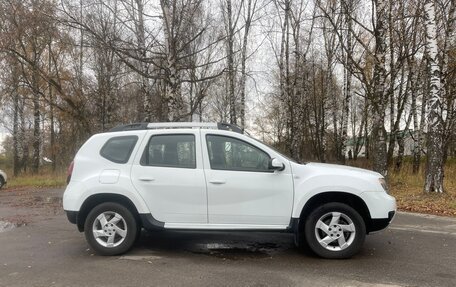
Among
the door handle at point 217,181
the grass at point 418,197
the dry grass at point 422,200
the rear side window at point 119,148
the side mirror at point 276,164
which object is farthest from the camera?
the grass at point 418,197

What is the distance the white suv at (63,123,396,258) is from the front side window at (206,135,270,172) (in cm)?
1

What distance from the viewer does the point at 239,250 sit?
6680 millimetres

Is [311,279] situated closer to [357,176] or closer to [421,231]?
[357,176]

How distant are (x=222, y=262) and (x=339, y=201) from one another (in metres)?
1.87

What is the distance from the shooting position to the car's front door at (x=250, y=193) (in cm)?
607

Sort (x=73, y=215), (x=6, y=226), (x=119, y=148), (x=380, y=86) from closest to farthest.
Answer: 1. (x=73, y=215)
2. (x=119, y=148)
3. (x=6, y=226)
4. (x=380, y=86)

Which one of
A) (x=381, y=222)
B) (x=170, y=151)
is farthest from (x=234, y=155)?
(x=381, y=222)

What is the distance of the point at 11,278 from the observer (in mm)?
5355

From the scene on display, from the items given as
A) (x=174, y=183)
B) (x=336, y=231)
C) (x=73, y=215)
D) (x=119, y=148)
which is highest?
(x=119, y=148)

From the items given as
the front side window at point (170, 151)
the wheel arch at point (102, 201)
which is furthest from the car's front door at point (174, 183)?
the wheel arch at point (102, 201)

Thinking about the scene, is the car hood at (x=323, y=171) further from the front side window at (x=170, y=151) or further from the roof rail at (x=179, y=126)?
the front side window at (x=170, y=151)

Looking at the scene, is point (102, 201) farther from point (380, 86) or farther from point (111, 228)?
point (380, 86)

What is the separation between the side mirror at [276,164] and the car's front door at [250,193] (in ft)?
0.20

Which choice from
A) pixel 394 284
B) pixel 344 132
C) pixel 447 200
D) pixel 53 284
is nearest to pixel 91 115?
pixel 344 132
